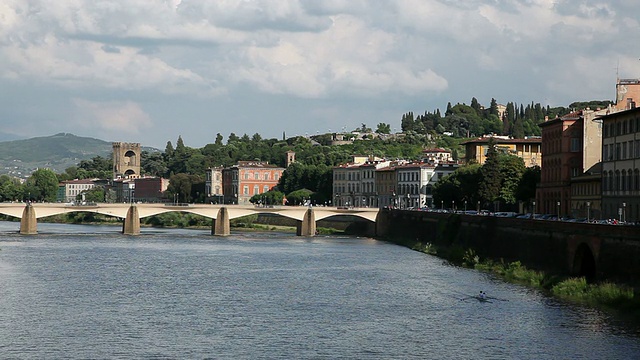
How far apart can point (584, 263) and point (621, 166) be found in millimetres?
17309

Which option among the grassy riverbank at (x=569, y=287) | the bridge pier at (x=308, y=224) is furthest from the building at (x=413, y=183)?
the grassy riverbank at (x=569, y=287)

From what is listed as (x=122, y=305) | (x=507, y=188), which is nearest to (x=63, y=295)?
(x=122, y=305)

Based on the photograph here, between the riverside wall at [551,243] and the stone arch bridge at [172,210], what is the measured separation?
23876 millimetres

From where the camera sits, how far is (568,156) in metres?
77.2

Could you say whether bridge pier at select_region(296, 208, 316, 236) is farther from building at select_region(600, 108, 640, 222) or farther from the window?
building at select_region(600, 108, 640, 222)

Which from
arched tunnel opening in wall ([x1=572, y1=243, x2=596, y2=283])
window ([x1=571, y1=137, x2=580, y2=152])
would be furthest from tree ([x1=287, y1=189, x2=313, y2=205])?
arched tunnel opening in wall ([x1=572, y1=243, x2=596, y2=283])

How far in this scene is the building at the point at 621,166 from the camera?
199ft

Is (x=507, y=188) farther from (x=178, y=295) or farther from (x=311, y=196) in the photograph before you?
(x=311, y=196)

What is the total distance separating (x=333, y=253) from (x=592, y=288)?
33.6 m

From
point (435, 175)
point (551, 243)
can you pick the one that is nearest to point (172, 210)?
point (435, 175)

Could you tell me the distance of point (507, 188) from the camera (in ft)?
294

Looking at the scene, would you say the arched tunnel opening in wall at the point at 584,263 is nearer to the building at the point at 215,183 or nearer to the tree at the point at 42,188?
the building at the point at 215,183

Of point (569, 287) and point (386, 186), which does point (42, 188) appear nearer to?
point (386, 186)

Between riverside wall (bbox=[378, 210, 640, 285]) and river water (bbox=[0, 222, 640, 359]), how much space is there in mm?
2341
